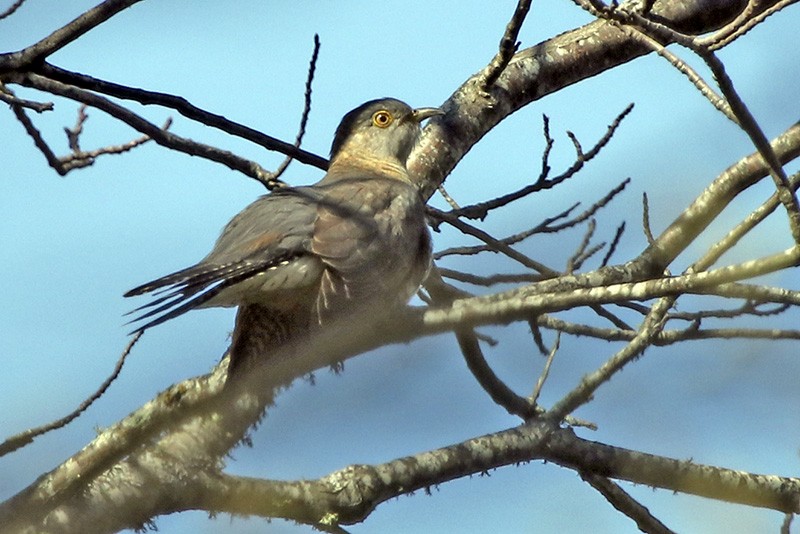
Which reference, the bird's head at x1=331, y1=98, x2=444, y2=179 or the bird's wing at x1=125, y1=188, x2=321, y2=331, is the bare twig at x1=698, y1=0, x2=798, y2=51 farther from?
the bird's head at x1=331, y1=98, x2=444, y2=179

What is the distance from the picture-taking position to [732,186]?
3463mm

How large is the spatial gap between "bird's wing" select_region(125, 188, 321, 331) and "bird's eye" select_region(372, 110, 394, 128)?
4.99 ft

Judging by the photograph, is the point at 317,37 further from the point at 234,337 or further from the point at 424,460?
the point at 424,460

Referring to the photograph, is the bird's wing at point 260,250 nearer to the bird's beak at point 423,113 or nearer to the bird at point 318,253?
the bird at point 318,253

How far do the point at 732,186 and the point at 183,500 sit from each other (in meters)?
2.12

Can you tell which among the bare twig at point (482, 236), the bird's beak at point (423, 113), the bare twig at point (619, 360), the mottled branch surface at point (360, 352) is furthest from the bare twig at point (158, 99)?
the bare twig at point (619, 360)

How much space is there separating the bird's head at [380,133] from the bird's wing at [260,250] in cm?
138

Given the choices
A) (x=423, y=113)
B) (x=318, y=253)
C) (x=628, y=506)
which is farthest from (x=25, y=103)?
(x=628, y=506)

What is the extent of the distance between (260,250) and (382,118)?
7.68 ft

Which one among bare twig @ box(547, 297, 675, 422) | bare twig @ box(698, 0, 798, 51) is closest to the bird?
bare twig @ box(547, 297, 675, 422)

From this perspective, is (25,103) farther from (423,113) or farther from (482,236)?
(423,113)

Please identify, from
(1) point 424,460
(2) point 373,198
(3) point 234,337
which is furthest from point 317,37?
(1) point 424,460

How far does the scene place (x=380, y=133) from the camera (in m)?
6.28

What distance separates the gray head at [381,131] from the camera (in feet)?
20.3
